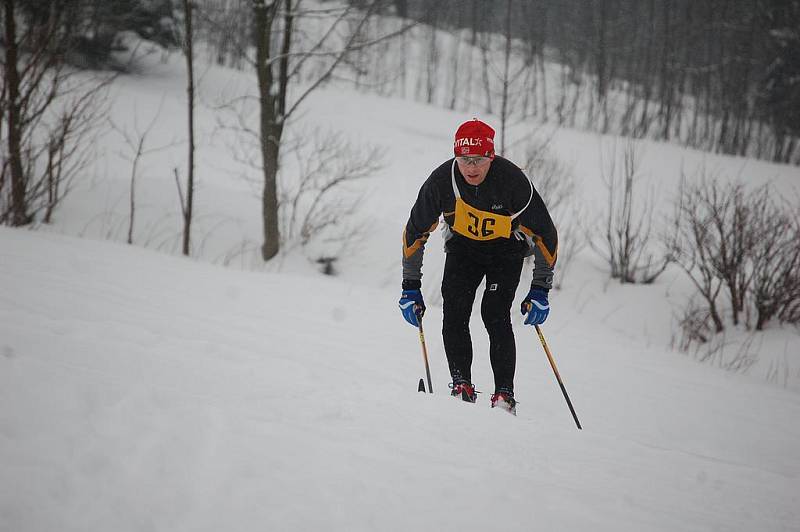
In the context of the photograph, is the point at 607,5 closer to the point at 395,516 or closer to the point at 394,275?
the point at 394,275

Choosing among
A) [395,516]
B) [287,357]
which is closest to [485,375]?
[287,357]

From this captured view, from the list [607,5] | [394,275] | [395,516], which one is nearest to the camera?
[395,516]

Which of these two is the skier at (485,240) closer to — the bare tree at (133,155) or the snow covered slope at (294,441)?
the snow covered slope at (294,441)

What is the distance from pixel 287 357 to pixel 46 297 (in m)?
1.83

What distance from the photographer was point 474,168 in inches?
106

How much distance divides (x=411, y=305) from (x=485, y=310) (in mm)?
516

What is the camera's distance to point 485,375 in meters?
4.43

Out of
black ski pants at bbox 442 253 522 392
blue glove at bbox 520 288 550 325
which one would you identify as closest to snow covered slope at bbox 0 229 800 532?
black ski pants at bbox 442 253 522 392

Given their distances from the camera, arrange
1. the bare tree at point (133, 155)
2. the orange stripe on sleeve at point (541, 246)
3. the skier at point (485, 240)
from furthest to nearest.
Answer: the bare tree at point (133, 155)
the orange stripe on sleeve at point (541, 246)
the skier at point (485, 240)

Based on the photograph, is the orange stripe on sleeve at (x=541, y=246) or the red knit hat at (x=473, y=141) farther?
the orange stripe on sleeve at (x=541, y=246)

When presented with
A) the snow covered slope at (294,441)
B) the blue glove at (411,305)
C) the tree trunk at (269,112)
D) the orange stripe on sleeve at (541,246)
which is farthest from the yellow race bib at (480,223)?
the tree trunk at (269,112)

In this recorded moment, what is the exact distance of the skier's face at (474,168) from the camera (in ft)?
8.82

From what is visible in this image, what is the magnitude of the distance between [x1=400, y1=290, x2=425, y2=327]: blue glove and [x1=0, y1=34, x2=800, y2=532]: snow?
47 centimetres

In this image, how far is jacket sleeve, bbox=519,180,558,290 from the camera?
2883 mm
